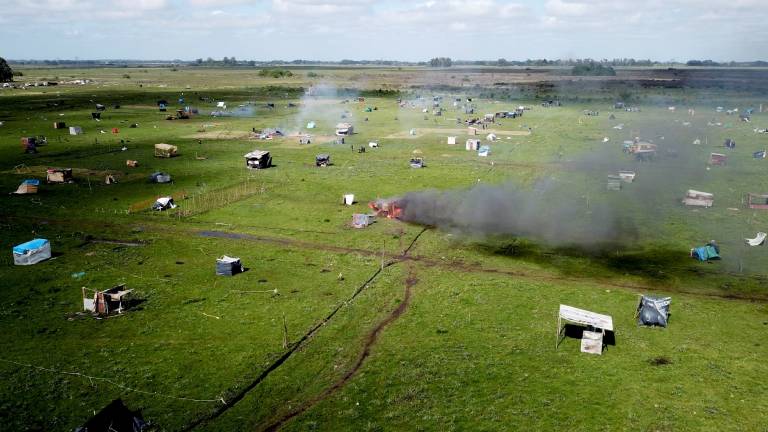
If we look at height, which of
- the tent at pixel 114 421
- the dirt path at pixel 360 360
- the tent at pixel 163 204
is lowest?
the dirt path at pixel 360 360

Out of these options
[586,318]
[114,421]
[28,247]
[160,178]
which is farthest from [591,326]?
[160,178]

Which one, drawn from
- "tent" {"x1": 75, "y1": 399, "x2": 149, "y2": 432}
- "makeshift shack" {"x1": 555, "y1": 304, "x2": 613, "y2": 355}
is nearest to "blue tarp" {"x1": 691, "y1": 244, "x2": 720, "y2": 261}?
"makeshift shack" {"x1": 555, "y1": 304, "x2": 613, "y2": 355}

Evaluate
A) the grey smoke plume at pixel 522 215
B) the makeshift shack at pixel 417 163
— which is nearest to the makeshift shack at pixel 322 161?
the makeshift shack at pixel 417 163

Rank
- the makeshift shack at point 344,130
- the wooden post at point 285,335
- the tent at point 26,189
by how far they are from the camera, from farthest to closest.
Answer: the makeshift shack at point 344,130
the tent at point 26,189
the wooden post at point 285,335

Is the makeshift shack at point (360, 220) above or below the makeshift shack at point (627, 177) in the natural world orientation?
below

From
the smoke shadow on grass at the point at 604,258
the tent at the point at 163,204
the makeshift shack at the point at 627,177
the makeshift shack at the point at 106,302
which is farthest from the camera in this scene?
the makeshift shack at the point at 627,177

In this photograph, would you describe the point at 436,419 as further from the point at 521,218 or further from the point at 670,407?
the point at 521,218

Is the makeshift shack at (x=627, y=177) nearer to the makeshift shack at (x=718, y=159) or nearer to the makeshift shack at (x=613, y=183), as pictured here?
the makeshift shack at (x=613, y=183)

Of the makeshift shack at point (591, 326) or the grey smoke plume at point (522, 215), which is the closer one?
the makeshift shack at point (591, 326)
